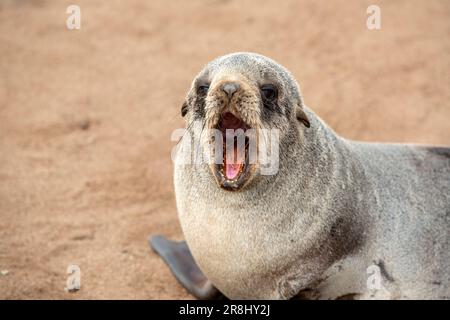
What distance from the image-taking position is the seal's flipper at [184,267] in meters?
4.37

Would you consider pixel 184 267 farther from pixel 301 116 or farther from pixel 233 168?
pixel 301 116

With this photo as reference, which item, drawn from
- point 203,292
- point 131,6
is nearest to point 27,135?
point 203,292

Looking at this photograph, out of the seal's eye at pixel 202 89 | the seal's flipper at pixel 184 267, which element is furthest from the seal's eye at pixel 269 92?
the seal's flipper at pixel 184 267

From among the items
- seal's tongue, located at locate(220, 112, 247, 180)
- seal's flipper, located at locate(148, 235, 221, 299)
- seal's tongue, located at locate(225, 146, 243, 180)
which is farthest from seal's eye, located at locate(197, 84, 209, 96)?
seal's flipper, located at locate(148, 235, 221, 299)

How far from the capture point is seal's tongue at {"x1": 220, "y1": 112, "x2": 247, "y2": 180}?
3357mm

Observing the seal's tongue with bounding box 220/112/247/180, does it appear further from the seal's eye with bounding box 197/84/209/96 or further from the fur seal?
the seal's eye with bounding box 197/84/209/96

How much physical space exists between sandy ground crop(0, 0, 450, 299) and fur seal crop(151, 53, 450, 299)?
95cm

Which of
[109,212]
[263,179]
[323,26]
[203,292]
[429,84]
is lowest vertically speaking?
[203,292]

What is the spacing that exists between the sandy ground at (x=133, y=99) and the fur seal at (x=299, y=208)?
0.95m

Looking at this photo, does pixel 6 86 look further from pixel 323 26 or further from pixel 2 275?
pixel 323 26

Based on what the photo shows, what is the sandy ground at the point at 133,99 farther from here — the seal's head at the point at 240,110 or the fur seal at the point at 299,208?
the seal's head at the point at 240,110

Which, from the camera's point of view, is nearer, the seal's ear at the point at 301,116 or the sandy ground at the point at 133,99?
the seal's ear at the point at 301,116
